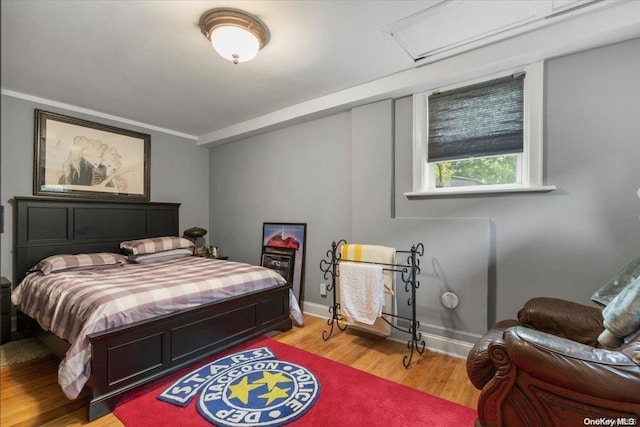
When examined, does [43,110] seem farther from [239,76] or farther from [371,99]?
[371,99]

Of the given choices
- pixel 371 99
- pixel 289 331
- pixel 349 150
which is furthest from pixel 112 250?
pixel 371 99

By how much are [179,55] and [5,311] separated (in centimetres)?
282

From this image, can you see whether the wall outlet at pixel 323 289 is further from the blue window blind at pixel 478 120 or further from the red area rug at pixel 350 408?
the blue window blind at pixel 478 120

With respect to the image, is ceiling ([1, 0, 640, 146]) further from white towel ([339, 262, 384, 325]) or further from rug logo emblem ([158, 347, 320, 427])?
rug logo emblem ([158, 347, 320, 427])

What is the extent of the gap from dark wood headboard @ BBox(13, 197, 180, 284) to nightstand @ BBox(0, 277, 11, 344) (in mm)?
392

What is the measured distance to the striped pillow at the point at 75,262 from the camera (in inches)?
114

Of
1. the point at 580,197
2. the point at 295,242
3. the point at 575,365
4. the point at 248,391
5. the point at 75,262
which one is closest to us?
the point at 575,365

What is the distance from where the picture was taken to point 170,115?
3871mm

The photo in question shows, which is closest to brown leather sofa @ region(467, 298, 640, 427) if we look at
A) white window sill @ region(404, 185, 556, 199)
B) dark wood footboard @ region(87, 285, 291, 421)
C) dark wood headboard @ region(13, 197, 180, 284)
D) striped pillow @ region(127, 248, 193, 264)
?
white window sill @ region(404, 185, 556, 199)

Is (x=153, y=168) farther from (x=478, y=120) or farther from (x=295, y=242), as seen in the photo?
(x=478, y=120)

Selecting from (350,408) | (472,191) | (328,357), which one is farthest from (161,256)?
(472,191)

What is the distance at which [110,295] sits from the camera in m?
2.10

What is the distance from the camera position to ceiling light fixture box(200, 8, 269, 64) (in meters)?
1.99

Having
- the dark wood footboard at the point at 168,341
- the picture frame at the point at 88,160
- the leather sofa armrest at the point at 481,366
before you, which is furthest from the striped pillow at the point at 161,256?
the leather sofa armrest at the point at 481,366
